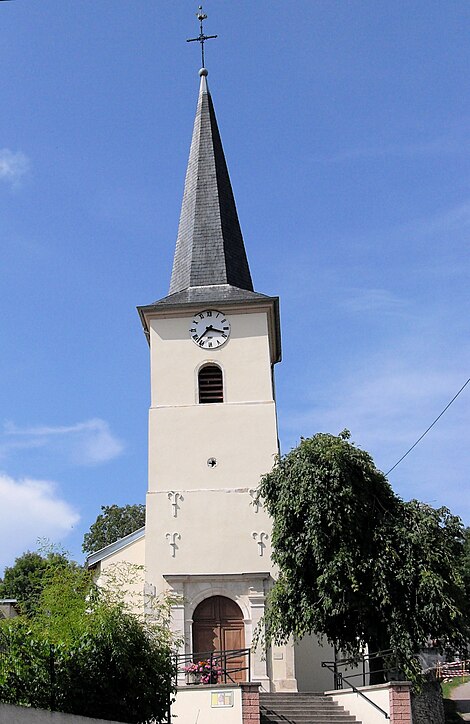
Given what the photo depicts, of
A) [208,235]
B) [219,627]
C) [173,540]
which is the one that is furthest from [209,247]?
[219,627]

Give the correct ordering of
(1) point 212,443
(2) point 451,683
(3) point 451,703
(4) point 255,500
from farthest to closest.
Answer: (2) point 451,683 → (3) point 451,703 → (1) point 212,443 → (4) point 255,500

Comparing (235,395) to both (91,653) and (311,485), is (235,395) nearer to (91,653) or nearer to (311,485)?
(311,485)

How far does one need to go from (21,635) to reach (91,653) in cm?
179

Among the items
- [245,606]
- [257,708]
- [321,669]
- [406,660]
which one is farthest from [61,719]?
[321,669]

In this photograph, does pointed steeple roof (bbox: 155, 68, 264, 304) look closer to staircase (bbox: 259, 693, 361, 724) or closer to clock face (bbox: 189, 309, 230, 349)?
clock face (bbox: 189, 309, 230, 349)

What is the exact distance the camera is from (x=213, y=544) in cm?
2528

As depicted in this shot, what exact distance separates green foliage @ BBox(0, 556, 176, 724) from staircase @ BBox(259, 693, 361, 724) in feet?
15.9

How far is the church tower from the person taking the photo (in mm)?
24547

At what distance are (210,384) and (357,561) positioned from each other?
8.04 meters

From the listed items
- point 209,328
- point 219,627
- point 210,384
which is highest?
point 209,328

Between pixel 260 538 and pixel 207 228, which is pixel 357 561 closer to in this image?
pixel 260 538

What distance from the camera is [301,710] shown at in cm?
2031

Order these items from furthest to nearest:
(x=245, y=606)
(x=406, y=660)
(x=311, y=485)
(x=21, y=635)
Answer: (x=245, y=606)
(x=311, y=485)
(x=406, y=660)
(x=21, y=635)

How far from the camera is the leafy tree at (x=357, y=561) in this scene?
20938mm
